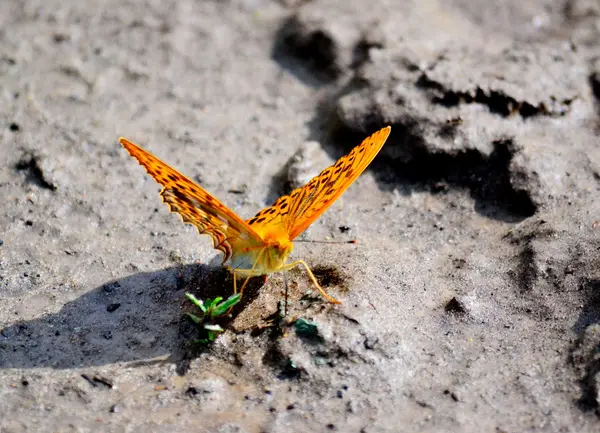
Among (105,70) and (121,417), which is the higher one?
(105,70)

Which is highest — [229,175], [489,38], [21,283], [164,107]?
[489,38]

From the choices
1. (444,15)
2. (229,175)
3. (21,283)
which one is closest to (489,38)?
(444,15)

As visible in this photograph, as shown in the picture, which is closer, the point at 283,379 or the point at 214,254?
the point at 283,379

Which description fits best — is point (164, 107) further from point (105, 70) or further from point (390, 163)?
point (390, 163)

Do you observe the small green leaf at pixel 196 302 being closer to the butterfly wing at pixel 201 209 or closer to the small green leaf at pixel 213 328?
the small green leaf at pixel 213 328

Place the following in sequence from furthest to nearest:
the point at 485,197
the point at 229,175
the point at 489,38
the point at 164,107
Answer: the point at 489,38
the point at 164,107
the point at 229,175
the point at 485,197

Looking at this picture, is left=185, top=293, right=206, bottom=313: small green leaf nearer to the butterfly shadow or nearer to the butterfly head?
the butterfly shadow

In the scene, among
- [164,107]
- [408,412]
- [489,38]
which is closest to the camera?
[408,412]

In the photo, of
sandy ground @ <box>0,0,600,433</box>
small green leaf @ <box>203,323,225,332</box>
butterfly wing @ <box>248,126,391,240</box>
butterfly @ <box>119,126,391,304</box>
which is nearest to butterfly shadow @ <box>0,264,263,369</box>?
sandy ground @ <box>0,0,600,433</box>
